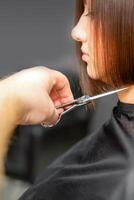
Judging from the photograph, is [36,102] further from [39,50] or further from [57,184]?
[39,50]

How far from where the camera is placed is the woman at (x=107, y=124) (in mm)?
1100

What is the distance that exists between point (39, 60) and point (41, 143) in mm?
442

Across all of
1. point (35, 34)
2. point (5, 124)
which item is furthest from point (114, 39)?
point (35, 34)

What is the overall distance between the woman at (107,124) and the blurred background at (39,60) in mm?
737

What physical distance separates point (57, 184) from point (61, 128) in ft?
2.92

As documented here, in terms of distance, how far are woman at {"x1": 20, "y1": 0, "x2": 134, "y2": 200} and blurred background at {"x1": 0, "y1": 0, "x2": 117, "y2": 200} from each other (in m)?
0.74

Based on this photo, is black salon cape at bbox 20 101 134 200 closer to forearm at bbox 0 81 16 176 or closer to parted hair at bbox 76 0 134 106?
parted hair at bbox 76 0 134 106

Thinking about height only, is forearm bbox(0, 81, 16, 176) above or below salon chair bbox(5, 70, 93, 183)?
above

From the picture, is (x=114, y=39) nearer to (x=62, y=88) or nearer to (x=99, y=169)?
(x=62, y=88)

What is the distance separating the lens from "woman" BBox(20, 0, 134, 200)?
1100 mm

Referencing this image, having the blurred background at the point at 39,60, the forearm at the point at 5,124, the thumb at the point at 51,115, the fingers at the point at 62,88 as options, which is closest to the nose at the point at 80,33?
the fingers at the point at 62,88

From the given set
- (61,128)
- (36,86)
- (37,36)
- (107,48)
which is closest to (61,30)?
(37,36)

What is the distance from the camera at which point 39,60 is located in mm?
2115

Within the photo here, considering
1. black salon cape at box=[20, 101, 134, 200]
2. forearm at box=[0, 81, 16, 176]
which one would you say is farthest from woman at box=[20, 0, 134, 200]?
forearm at box=[0, 81, 16, 176]
